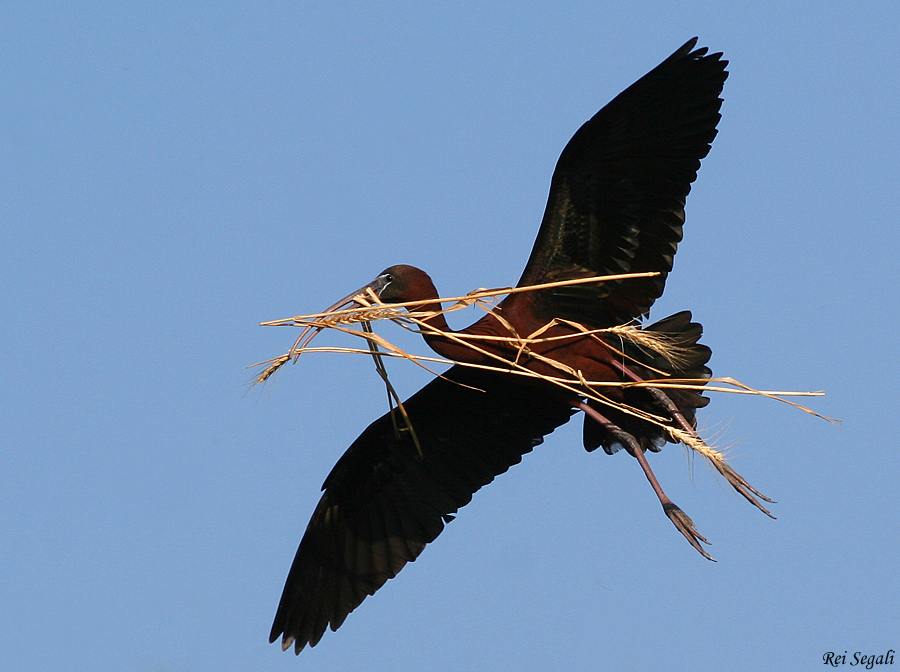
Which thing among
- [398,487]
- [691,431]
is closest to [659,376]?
[691,431]

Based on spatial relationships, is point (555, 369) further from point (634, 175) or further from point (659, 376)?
point (634, 175)

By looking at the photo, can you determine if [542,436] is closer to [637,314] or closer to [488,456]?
[488,456]

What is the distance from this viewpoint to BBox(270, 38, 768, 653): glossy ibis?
739 centimetres

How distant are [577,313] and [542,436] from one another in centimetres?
125

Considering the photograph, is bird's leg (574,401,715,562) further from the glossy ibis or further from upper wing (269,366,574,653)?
upper wing (269,366,574,653)

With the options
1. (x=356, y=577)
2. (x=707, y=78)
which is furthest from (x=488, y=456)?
(x=707, y=78)

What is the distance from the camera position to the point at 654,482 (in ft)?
25.7

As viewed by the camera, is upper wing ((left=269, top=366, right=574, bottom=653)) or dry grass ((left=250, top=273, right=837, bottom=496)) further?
upper wing ((left=269, top=366, right=574, bottom=653))

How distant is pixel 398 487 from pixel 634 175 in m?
3.08

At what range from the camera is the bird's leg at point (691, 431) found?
285 inches

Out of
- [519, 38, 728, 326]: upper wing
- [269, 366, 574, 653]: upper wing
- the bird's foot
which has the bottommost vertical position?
the bird's foot

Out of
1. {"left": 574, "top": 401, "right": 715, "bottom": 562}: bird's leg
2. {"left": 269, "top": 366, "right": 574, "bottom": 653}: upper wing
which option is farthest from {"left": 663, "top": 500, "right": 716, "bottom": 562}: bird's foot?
{"left": 269, "top": 366, "right": 574, "bottom": 653}: upper wing

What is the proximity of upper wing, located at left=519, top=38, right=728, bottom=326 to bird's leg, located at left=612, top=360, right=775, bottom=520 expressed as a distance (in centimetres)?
72

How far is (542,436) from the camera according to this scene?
8.87 m
